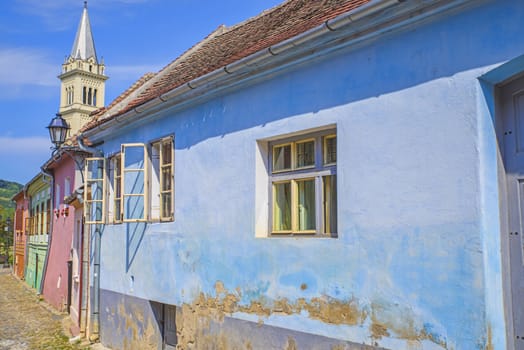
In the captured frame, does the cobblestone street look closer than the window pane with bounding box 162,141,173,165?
No

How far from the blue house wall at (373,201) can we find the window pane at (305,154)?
23cm

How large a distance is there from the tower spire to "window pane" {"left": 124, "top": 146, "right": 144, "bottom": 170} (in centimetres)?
7954

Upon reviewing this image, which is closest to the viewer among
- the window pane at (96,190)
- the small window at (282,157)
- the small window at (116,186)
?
the small window at (282,157)

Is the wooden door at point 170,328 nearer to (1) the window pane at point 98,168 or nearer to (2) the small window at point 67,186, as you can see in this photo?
(1) the window pane at point 98,168

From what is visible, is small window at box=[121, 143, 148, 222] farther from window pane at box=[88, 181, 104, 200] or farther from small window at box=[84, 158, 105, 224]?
window pane at box=[88, 181, 104, 200]

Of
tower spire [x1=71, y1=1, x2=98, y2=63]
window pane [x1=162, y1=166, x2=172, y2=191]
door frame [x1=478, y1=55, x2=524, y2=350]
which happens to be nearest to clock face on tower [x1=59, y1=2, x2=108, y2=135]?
tower spire [x1=71, y1=1, x2=98, y2=63]

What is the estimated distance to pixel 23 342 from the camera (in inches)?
463

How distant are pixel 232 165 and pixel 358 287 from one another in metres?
2.47

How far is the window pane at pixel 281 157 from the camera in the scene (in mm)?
6159

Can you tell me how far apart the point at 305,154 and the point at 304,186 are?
35 cm

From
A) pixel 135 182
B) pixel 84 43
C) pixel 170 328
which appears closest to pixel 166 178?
pixel 135 182

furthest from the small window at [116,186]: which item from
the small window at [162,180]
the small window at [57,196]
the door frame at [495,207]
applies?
the small window at [57,196]

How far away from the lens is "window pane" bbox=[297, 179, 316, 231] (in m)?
5.81

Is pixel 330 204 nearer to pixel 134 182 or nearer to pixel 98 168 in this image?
pixel 134 182
